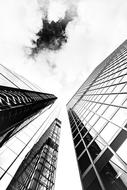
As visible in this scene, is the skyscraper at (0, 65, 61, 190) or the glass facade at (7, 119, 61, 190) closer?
the skyscraper at (0, 65, 61, 190)

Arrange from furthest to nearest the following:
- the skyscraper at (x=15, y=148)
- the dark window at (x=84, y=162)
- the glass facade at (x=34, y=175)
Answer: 1. the glass facade at (x=34, y=175)
2. the dark window at (x=84, y=162)
3. the skyscraper at (x=15, y=148)

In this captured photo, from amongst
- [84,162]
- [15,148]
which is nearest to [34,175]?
[15,148]

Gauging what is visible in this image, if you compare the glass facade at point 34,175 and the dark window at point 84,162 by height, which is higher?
the dark window at point 84,162

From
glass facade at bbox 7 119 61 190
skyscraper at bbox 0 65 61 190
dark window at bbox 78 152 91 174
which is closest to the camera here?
skyscraper at bbox 0 65 61 190

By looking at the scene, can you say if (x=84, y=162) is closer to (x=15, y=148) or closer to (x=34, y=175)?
(x=15, y=148)

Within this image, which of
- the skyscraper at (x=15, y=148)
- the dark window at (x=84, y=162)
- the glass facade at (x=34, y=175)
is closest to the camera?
the skyscraper at (x=15, y=148)

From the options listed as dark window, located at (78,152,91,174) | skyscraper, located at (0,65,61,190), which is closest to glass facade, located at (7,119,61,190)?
skyscraper, located at (0,65,61,190)

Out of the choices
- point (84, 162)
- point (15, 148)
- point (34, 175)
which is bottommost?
point (34, 175)

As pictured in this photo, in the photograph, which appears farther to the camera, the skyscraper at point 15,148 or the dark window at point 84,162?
the dark window at point 84,162

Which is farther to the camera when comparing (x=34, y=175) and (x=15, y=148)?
(x=34, y=175)

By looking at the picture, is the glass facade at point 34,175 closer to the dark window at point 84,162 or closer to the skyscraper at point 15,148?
the skyscraper at point 15,148

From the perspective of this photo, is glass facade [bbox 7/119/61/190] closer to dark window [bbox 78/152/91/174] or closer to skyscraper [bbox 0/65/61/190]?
skyscraper [bbox 0/65/61/190]

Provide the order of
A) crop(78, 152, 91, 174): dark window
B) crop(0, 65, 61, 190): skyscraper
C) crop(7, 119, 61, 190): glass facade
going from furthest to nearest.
→ 1. crop(7, 119, 61, 190): glass facade
2. crop(78, 152, 91, 174): dark window
3. crop(0, 65, 61, 190): skyscraper

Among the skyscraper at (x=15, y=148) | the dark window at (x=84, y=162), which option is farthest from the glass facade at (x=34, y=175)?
the dark window at (x=84, y=162)
